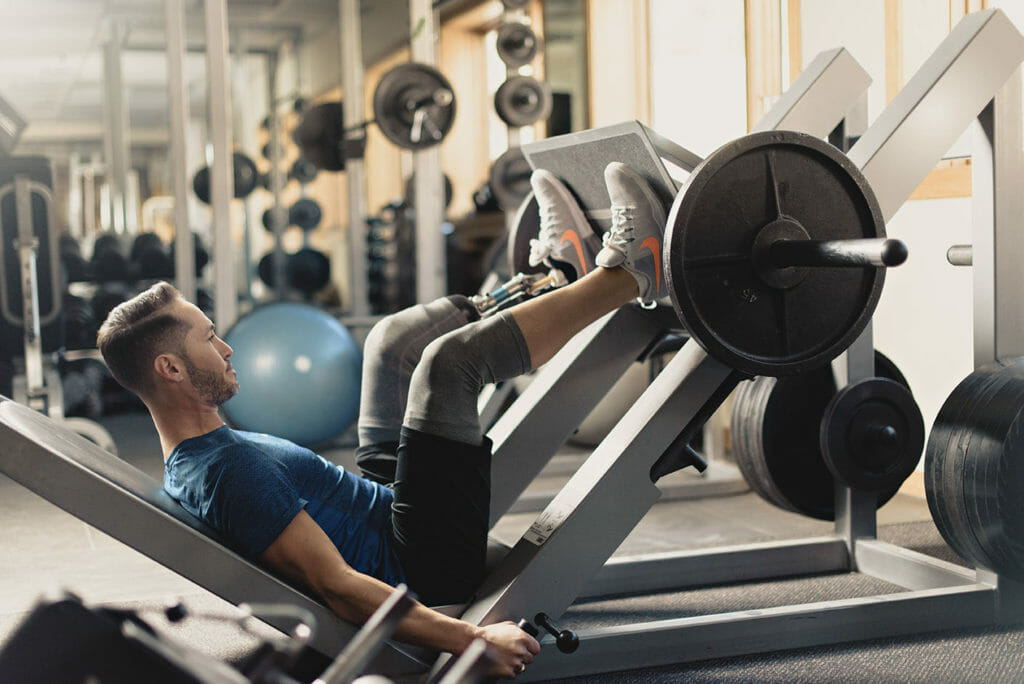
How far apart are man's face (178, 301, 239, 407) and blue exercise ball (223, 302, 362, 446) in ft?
7.01

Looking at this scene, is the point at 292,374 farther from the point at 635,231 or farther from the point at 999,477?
the point at 999,477

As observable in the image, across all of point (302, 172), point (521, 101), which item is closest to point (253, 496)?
point (521, 101)

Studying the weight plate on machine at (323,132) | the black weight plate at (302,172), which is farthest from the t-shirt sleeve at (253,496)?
the black weight plate at (302,172)

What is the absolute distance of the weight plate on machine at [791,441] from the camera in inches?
103

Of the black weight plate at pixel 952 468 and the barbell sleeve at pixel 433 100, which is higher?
the barbell sleeve at pixel 433 100

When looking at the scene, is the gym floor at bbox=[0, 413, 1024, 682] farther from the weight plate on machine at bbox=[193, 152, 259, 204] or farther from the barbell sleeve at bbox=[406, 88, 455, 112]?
the weight plate on machine at bbox=[193, 152, 259, 204]

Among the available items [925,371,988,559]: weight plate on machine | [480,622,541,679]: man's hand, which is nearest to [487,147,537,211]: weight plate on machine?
[925,371,988,559]: weight plate on machine

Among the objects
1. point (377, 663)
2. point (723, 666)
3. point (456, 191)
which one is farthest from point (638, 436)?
point (456, 191)

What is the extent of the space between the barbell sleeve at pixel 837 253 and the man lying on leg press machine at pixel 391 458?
279 millimetres

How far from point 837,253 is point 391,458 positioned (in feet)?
3.10

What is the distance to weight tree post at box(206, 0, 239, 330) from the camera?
443 centimetres

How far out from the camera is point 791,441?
8.67 feet

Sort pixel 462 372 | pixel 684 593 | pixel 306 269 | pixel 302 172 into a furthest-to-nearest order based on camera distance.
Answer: pixel 302 172
pixel 306 269
pixel 684 593
pixel 462 372

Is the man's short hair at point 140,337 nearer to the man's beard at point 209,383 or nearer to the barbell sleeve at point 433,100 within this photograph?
the man's beard at point 209,383
